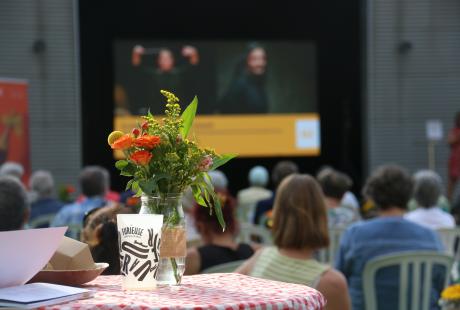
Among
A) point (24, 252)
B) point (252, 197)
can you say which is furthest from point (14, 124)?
point (24, 252)

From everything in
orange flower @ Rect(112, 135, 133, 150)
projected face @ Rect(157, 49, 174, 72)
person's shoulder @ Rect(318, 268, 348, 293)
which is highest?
projected face @ Rect(157, 49, 174, 72)

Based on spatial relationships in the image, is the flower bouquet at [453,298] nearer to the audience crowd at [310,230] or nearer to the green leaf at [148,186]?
the audience crowd at [310,230]

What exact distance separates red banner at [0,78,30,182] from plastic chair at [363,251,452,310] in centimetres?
675

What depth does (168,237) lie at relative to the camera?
2.14 meters

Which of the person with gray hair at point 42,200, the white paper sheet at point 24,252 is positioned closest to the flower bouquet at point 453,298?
the white paper sheet at point 24,252

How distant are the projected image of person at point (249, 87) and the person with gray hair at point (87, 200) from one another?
23.1 ft

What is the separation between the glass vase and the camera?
83.7 inches

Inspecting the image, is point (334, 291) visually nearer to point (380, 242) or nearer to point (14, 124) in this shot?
point (380, 242)

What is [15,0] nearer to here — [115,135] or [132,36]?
[132,36]

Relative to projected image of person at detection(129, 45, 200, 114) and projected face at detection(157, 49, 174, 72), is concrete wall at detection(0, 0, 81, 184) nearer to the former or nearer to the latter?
projected image of person at detection(129, 45, 200, 114)

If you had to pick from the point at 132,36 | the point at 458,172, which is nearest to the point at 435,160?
the point at 458,172

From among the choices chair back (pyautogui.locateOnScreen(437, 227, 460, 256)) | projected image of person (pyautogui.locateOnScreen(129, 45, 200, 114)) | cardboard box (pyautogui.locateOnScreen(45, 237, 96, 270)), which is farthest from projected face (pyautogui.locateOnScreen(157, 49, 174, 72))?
cardboard box (pyautogui.locateOnScreen(45, 237, 96, 270))

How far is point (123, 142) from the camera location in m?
2.07
